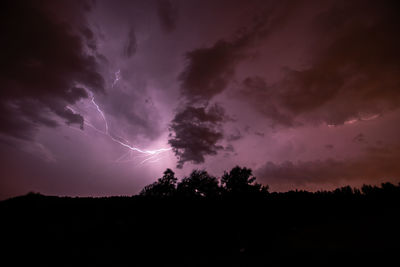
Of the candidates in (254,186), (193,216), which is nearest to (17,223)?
(193,216)

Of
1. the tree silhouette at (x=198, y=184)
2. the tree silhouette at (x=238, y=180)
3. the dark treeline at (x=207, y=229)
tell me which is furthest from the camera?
the tree silhouette at (x=198, y=184)

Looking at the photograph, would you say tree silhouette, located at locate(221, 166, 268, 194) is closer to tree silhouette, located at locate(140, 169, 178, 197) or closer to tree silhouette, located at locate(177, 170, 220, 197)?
tree silhouette, located at locate(177, 170, 220, 197)

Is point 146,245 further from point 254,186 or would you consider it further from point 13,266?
point 254,186

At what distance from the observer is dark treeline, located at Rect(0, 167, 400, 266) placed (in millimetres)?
8594

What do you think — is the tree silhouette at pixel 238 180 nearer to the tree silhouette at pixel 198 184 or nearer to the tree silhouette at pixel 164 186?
the tree silhouette at pixel 198 184

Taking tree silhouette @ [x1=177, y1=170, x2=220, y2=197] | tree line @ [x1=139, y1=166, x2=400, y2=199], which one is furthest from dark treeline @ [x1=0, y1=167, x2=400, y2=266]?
tree silhouette @ [x1=177, y1=170, x2=220, y2=197]

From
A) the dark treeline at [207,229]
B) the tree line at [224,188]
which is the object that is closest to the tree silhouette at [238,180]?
the tree line at [224,188]

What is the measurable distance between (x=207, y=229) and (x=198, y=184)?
21819 mm

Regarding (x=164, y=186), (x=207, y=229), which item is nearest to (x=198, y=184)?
(x=164, y=186)

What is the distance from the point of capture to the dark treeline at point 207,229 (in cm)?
859

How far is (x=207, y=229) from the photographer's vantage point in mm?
15023

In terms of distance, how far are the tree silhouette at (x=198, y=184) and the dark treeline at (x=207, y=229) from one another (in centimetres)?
1725

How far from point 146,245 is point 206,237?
5088 mm

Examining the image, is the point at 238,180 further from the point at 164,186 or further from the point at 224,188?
the point at 164,186
